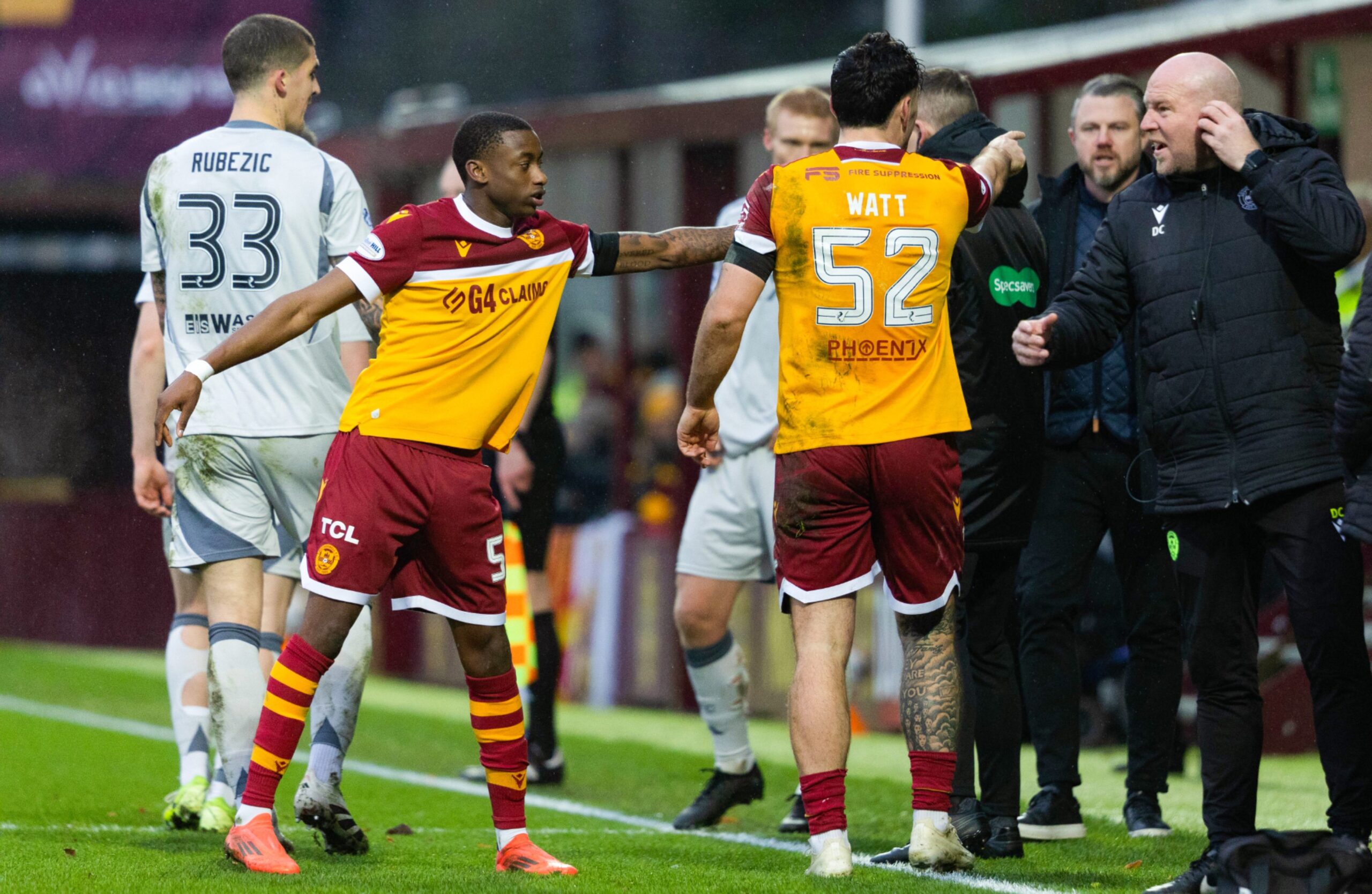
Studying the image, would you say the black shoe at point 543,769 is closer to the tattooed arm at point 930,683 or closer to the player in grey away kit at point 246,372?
the player in grey away kit at point 246,372

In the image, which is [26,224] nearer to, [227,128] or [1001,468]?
[227,128]

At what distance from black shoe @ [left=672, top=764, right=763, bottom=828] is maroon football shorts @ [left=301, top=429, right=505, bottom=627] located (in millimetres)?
1654

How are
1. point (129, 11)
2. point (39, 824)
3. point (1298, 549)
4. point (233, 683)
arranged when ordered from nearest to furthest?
point (1298, 549) < point (233, 683) < point (39, 824) < point (129, 11)

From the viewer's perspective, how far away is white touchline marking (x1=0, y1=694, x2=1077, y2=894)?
4816 mm

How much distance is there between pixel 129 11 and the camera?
17156 mm

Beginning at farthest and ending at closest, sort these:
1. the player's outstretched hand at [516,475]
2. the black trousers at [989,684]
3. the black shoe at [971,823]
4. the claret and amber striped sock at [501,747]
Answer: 1. the player's outstretched hand at [516,475]
2. the black trousers at [989,684]
3. the black shoe at [971,823]
4. the claret and amber striped sock at [501,747]

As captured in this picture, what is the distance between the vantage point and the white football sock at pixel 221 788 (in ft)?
18.4

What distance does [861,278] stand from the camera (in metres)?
4.82

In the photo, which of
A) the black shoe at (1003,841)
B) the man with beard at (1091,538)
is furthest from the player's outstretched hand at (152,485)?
the man with beard at (1091,538)

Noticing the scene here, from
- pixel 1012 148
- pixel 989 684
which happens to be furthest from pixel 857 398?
pixel 989 684

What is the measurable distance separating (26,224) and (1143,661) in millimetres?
14540

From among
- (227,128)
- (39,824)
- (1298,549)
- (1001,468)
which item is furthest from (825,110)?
(39,824)

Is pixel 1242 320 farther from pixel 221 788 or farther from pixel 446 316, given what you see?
pixel 221 788

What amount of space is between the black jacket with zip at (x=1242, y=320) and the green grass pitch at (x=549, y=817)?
1.18m
